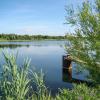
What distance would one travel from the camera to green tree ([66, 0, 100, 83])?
1128 cm

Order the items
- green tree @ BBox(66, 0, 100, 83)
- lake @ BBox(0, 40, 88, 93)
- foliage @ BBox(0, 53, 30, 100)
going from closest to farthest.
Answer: foliage @ BBox(0, 53, 30, 100) < green tree @ BBox(66, 0, 100, 83) < lake @ BBox(0, 40, 88, 93)

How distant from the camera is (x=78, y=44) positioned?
38.6 feet

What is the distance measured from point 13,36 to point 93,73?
538 ft

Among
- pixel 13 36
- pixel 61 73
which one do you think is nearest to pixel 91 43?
pixel 61 73

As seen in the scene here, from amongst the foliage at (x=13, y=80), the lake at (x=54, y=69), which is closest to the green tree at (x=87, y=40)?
the lake at (x=54, y=69)

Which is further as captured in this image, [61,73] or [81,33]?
[61,73]

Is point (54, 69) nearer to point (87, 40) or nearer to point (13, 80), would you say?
point (87, 40)

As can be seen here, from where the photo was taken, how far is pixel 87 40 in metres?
11.6

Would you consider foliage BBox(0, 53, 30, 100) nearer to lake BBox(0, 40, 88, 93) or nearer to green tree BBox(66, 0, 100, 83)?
lake BBox(0, 40, 88, 93)

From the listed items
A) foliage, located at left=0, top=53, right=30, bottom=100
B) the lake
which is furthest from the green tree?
foliage, located at left=0, top=53, right=30, bottom=100

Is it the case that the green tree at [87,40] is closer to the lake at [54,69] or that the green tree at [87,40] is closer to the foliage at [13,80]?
the lake at [54,69]

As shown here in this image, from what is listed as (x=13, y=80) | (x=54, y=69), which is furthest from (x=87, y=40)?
Result: (x=54, y=69)

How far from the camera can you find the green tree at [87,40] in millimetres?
11280

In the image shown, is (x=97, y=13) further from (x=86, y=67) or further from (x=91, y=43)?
(x=86, y=67)
